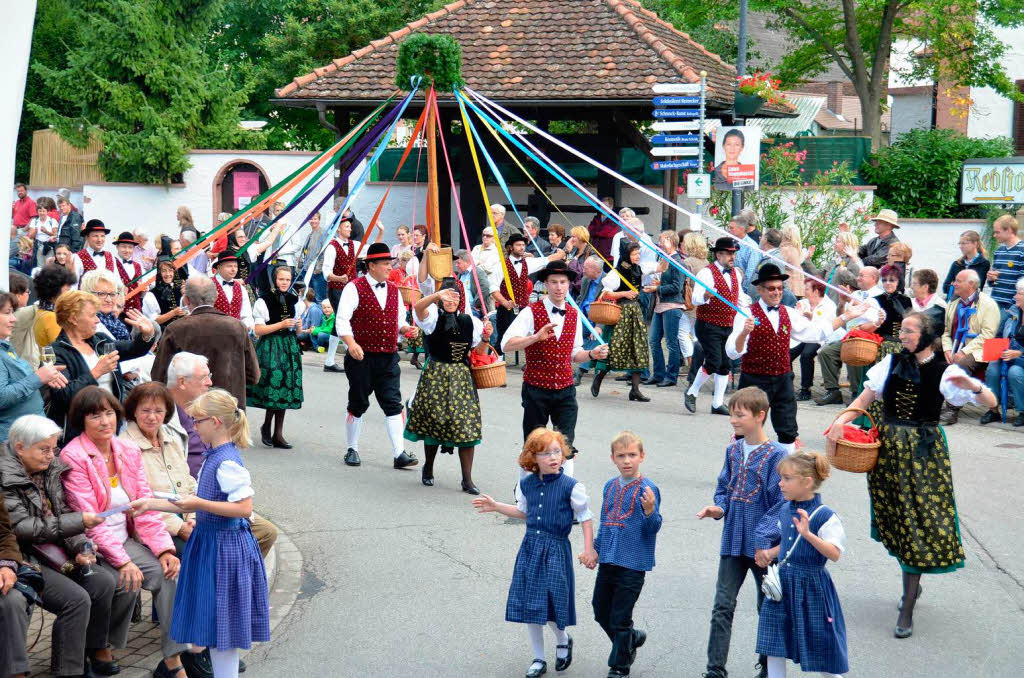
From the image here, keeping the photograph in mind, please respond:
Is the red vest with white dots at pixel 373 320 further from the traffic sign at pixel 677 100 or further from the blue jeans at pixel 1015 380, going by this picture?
the traffic sign at pixel 677 100

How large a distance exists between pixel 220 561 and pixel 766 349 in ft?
16.7

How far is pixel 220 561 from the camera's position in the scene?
17.6 feet

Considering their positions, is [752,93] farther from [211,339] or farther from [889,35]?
[211,339]

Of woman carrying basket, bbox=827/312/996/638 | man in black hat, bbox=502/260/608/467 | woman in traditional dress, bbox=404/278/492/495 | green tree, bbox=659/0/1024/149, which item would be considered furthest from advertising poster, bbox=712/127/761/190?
woman carrying basket, bbox=827/312/996/638

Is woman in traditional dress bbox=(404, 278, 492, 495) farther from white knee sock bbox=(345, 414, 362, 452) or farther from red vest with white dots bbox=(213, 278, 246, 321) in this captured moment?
red vest with white dots bbox=(213, 278, 246, 321)

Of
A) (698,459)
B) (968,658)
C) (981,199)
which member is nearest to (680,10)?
(981,199)

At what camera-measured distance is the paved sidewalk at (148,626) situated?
586 centimetres

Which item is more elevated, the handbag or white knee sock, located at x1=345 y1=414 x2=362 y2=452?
the handbag

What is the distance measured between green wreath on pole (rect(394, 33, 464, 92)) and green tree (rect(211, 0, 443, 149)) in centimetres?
1627

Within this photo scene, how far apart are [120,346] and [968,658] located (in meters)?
5.59

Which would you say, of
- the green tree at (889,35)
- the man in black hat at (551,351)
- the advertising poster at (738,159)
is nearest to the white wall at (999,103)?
the green tree at (889,35)

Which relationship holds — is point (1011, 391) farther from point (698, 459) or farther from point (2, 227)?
point (2, 227)

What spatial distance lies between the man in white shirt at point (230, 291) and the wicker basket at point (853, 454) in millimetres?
5722

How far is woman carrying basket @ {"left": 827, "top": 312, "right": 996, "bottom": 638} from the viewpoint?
651 centimetres
